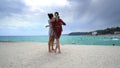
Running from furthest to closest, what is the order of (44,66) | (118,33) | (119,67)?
(118,33) < (44,66) < (119,67)

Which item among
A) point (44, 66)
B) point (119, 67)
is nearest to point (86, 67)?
point (119, 67)

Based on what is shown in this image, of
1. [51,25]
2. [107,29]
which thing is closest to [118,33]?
[107,29]

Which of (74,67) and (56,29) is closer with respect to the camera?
(74,67)

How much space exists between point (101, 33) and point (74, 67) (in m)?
99.0

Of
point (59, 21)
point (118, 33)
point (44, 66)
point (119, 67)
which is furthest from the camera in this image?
point (118, 33)

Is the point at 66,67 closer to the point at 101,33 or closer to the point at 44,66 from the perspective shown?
the point at 44,66

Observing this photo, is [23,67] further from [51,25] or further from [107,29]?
[107,29]

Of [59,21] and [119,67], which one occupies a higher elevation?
[59,21]

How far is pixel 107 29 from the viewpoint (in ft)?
320

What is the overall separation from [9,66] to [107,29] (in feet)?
328

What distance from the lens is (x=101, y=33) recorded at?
9869 centimetres

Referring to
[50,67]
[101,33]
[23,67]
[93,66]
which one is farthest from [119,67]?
[101,33]

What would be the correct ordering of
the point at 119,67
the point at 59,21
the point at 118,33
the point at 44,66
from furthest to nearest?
the point at 118,33 < the point at 59,21 < the point at 44,66 < the point at 119,67

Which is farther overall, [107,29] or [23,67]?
[107,29]
